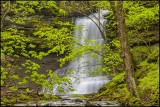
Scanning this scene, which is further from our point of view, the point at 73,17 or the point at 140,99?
the point at 73,17

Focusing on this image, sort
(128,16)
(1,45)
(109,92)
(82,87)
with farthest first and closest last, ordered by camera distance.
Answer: (82,87) → (128,16) → (109,92) → (1,45)

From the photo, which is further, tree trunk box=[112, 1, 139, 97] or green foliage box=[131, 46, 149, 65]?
green foliage box=[131, 46, 149, 65]

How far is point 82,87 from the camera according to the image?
19.5 metres

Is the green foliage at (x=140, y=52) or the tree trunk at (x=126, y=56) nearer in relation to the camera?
the tree trunk at (x=126, y=56)

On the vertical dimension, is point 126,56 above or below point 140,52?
above

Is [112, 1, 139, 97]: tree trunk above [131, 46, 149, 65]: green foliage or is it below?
above

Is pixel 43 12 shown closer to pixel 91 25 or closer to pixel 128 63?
pixel 91 25

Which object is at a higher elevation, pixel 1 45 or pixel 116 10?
pixel 116 10

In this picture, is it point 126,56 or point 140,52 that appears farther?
point 140,52

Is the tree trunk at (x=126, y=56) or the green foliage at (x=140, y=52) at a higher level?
the tree trunk at (x=126, y=56)

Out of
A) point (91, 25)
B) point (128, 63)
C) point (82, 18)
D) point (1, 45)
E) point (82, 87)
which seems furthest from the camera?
point (82, 18)

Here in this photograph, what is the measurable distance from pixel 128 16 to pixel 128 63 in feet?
19.2

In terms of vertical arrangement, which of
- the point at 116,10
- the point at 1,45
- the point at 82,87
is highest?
the point at 116,10

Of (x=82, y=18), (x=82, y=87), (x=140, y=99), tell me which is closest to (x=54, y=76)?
(x=140, y=99)
